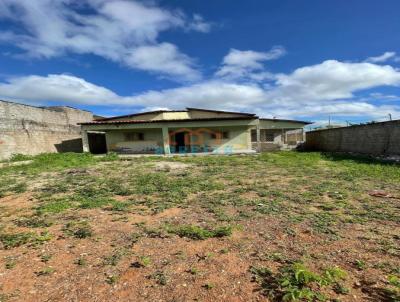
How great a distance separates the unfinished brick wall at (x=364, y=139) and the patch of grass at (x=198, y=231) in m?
12.9

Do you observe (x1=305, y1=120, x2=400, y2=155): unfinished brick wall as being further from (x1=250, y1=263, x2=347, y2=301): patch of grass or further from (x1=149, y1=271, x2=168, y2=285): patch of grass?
(x1=149, y1=271, x2=168, y2=285): patch of grass

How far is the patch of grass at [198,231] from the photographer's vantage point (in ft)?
14.1

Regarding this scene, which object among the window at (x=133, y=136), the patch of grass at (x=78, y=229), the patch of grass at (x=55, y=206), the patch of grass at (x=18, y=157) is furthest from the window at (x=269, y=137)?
the patch of grass at (x=78, y=229)

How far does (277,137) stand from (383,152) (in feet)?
37.9

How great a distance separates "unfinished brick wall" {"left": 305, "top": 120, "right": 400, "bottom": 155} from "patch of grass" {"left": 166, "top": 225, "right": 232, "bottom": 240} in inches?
506

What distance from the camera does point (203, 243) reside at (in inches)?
161

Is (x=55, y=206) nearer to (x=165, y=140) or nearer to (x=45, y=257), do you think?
(x=45, y=257)

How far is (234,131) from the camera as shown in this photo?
20.5m

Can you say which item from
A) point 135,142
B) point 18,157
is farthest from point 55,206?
point 135,142

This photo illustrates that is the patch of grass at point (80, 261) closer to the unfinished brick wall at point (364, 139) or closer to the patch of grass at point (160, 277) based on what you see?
the patch of grass at point (160, 277)

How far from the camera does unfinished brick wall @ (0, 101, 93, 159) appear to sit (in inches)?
642

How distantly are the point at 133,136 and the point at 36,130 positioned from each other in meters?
6.62

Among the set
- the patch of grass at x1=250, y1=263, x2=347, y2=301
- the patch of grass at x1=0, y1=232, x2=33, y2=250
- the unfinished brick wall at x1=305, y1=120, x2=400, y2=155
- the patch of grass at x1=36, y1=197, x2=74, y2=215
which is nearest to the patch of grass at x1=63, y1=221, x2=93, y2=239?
the patch of grass at x1=0, y1=232, x2=33, y2=250

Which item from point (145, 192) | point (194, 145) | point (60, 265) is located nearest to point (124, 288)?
point (60, 265)
